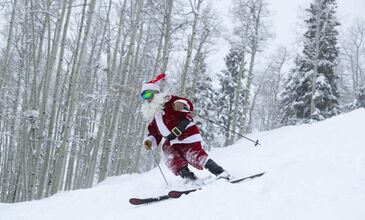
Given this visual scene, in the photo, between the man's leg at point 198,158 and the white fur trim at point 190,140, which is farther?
the white fur trim at point 190,140

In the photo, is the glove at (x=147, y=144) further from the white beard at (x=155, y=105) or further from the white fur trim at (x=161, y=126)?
the white beard at (x=155, y=105)

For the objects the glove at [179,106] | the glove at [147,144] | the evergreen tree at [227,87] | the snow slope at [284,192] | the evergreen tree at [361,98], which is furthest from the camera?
the evergreen tree at [227,87]

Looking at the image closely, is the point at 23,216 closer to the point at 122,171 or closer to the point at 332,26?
the point at 122,171

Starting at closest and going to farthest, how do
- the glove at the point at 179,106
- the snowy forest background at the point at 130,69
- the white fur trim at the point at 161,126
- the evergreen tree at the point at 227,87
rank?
the glove at the point at 179,106, the white fur trim at the point at 161,126, the snowy forest background at the point at 130,69, the evergreen tree at the point at 227,87

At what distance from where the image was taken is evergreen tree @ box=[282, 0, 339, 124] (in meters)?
18.6

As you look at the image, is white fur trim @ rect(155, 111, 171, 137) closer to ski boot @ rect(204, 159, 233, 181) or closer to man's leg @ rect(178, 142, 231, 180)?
man's leg @ rect(178, 142, 231, 180)

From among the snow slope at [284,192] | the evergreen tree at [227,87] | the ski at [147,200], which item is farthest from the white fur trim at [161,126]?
the evergreen tree at [227,87]

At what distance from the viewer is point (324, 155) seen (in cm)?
392

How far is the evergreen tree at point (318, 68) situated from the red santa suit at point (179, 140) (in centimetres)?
1409

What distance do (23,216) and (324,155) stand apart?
4178 millimetres

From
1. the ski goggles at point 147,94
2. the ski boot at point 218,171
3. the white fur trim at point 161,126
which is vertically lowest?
the ski boot at point 218,171

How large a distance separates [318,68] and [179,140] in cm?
1688

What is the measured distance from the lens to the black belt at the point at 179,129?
5059mm

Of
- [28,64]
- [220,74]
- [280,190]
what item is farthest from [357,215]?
[220,74]
